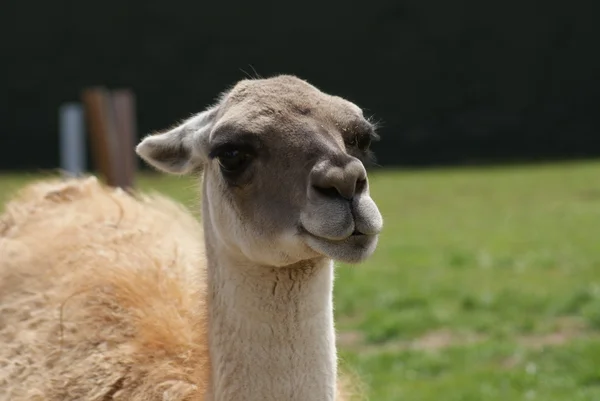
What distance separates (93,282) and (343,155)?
1440 mm

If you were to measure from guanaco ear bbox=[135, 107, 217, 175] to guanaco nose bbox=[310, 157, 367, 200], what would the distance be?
2.54 ft

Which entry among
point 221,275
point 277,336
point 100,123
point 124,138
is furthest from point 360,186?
point 100,123

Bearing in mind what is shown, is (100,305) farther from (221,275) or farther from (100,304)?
(221,275)

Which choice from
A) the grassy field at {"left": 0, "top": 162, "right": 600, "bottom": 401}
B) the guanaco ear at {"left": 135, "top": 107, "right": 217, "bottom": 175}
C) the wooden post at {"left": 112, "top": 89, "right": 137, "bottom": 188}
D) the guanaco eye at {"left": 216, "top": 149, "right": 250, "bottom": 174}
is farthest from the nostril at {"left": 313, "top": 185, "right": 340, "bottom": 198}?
the wooden post at {"left": 112, "top": 89, "right": 137, "bottom": 188}

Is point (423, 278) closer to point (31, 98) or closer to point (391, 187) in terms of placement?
point (391, 187)

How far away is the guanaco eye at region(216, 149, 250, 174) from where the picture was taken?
3201 millimetres

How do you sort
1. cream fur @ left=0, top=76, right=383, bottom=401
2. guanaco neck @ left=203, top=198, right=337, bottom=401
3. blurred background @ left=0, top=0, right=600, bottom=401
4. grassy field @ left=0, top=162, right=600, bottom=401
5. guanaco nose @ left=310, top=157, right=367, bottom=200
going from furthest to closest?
1. blurred background @ left=0, top=0, right=600, bottom=401
2. grassy field @ left=0, top=162, right=600, bottom=401
3. guanaco neck @ left=203, top=198, right=337, bottom=401
4. cream fur @ left=0, top=76, right=383, bottom=401
5. guanaco nose @ left=310, top=157, right=367, bottom=200

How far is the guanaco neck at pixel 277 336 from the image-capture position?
3.20m

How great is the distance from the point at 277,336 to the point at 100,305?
98cm

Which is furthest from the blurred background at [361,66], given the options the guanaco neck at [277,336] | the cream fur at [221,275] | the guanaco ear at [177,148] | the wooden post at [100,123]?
the guanaco neck at [277,336]

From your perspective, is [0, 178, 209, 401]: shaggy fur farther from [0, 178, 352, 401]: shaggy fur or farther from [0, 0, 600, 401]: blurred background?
[0, 0, 600, 401]: blurred background

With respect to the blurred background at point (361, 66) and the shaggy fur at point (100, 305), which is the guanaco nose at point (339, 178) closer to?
the shaggy fur at point (100, 305)

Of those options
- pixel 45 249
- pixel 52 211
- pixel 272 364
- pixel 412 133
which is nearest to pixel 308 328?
pixel 272 364

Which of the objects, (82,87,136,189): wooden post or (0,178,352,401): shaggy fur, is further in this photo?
(82,87,136,189): wooden post
